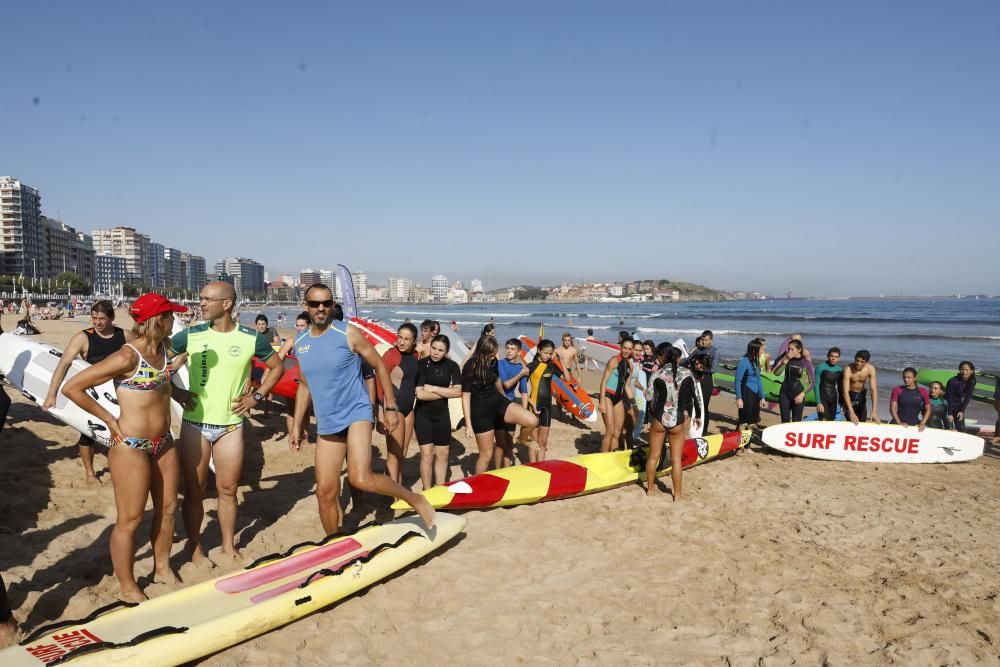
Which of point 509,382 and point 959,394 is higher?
point 509,382

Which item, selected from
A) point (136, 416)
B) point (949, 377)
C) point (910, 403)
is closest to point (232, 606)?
point (136, 416)

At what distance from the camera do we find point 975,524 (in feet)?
17.7

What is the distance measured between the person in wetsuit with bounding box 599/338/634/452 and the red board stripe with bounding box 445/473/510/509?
2179 mm

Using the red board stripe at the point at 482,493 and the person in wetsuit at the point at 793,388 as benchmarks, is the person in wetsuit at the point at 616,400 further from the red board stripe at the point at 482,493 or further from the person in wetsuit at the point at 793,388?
the person in wetsuit at the point at 793,388

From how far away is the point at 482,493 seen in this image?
5164 mm

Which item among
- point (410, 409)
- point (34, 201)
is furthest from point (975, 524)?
point (34, 201)

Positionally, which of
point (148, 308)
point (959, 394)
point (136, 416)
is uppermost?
point (148, 308)

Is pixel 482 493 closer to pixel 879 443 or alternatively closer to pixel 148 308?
pixel 148 308

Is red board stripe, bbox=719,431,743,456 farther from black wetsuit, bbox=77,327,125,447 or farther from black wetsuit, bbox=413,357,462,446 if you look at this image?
black wetsuit, bbox=77,327,125,447

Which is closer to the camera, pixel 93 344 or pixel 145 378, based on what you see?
pixel 145 378

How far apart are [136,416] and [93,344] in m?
2.60

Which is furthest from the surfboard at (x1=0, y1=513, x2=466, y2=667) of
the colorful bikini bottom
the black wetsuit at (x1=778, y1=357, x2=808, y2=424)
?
the black wetsuit at (x1=778, y1=357, x2=808, y2=424)

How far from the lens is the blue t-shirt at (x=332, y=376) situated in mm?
3742

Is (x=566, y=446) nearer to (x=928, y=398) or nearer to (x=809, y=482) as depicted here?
(x=809, y=482)
